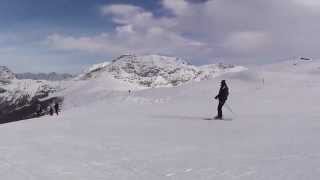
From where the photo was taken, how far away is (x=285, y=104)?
38156mm

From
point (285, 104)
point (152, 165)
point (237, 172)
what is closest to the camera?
point (237, 172)

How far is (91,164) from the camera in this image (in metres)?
14.2

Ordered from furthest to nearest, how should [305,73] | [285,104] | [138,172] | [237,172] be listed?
[305,73] < [285,104] < [138,172] < [237,172]

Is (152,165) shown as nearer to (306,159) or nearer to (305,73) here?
(306,159)

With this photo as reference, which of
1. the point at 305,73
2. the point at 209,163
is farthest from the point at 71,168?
the point at 305,73

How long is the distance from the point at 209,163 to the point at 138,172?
1.96 metres

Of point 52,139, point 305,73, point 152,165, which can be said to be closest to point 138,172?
point 152,165

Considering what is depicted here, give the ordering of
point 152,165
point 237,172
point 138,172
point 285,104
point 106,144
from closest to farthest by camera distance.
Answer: point 237,172 < point 138,172 < point 152,165 < point 106,144 < point 285,104

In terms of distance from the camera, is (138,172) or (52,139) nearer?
(138,172)

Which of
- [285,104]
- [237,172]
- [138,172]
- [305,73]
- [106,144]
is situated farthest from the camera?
[305,73]

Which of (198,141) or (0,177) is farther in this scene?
(198,141)

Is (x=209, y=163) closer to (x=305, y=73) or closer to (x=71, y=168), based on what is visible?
(x=71, y=168)

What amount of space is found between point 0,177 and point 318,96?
3493 centimetres

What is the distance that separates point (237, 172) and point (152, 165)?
2.62 metres
